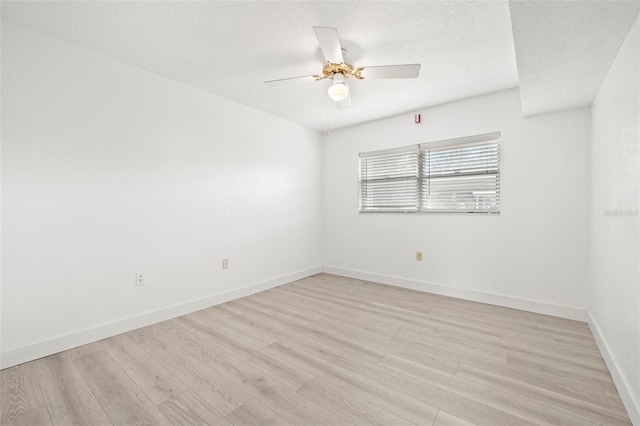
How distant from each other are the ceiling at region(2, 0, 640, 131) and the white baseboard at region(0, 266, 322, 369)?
2269mm

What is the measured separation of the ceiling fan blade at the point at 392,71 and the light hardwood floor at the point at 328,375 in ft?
7.00

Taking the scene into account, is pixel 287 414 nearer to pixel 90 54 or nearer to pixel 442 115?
pixel 90 54

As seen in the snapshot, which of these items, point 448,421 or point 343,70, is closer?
point 448,421

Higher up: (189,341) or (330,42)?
(330,42)

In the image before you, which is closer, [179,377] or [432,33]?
[179,377]

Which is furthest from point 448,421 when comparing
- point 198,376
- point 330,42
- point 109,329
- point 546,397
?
point 109,329

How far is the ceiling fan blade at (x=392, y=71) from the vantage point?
2143 mm

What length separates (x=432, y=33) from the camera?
2043 mm

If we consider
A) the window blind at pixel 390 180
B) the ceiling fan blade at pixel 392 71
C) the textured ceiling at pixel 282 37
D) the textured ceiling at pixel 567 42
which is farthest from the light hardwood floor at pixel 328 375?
the textured ceiling at pixel 282 37

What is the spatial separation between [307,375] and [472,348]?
4.22 ft

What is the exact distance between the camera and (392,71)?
88.0 inches

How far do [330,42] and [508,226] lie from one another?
103 inches

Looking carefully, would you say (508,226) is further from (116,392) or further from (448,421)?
(116,392)

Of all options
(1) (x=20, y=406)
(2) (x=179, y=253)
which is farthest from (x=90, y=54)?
(1) (x=20, y=406)
